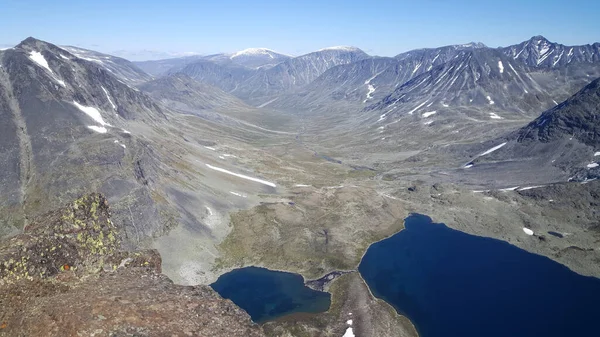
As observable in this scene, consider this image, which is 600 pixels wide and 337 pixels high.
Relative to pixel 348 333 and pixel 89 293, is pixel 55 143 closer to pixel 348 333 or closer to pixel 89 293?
pixel 348 333

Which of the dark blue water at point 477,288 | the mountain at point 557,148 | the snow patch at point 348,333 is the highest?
the mountain at point 557,148

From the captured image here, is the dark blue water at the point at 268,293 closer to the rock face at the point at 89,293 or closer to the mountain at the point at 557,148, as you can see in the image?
the rock face at the point at 89,293

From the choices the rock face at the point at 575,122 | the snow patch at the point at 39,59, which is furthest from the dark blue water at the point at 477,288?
the snow patch at the point at 39,59

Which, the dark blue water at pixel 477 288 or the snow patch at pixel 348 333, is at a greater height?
the snow patch at pixel 348 333

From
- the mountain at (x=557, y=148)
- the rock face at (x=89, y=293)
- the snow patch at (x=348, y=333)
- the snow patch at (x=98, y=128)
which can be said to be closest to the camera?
the rock face at (x=89, y=293)

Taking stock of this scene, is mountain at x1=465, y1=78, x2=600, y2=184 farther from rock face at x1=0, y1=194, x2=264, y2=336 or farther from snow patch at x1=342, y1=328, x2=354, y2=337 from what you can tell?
rock face at x1=0, y1=194, x2=264, y2=336

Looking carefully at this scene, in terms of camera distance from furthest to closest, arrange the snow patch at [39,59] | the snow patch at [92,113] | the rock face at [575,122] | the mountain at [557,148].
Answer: the rock face at [575,122], the snow patch at [39,59], the mountain at [557,148], the snow patch at [92,113]

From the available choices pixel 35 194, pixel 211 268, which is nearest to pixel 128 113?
pixel 35 194

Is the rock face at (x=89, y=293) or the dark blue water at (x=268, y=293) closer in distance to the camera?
the rock face at (x=89, y=293)
